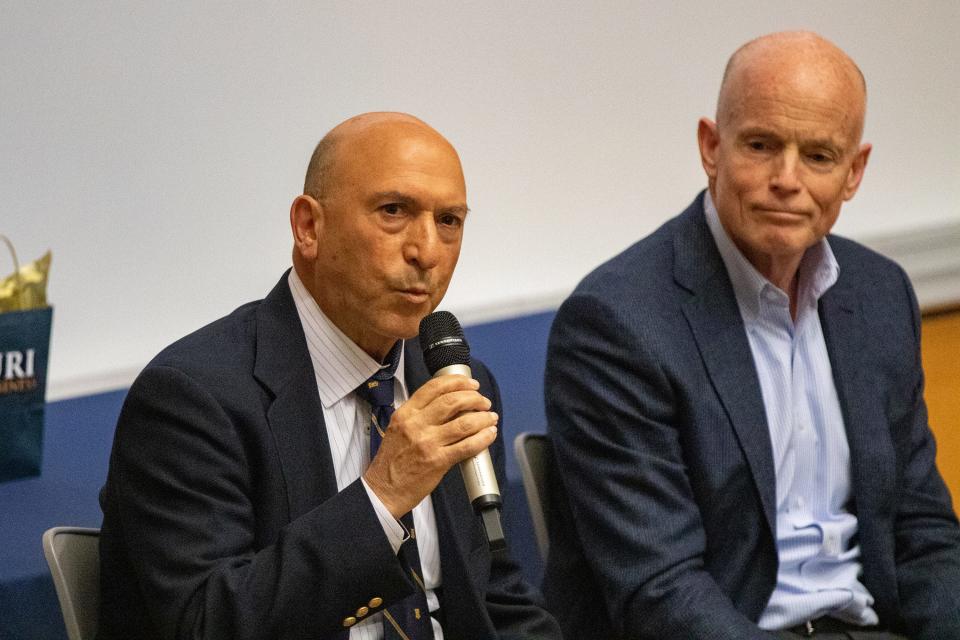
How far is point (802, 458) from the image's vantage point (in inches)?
103

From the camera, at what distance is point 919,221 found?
14.0 ft

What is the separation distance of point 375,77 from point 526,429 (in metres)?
1.16

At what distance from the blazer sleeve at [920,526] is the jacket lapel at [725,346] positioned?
0.36 m

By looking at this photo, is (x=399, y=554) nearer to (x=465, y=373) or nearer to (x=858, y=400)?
(x=465, y=373)

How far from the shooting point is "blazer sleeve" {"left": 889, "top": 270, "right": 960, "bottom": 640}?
100 inches

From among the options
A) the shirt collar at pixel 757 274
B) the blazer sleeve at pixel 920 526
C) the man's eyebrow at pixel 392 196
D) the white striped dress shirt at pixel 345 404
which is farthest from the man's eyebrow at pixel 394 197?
the blazer sleeve at pixel 920 526

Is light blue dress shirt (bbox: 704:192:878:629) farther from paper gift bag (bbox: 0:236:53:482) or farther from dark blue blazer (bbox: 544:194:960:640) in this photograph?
paper gift bag (bbox: 0:236:53:482)

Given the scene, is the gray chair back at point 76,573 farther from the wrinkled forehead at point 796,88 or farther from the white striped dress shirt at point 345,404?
the wrinkled forehead at point 796,88

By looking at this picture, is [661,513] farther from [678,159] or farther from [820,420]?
[678,159]

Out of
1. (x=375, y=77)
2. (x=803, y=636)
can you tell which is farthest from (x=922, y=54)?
(x=803, y=636)

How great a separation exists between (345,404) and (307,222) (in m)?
0.31

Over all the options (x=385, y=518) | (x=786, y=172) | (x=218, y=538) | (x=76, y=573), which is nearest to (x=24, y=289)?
(x=76, y=573)

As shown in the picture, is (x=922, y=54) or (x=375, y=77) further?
(x=922, y=54)

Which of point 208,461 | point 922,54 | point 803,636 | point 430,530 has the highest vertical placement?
point 922,54
